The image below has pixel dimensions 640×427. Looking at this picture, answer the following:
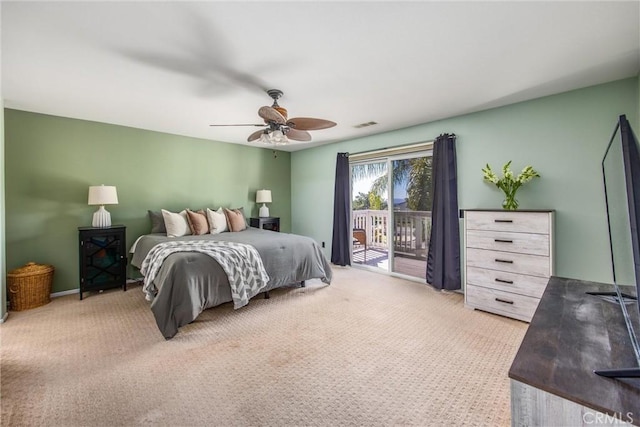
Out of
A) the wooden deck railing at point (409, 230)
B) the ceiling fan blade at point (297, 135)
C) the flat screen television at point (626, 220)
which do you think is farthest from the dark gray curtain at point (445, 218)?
the flat screen television at point (626, 220)

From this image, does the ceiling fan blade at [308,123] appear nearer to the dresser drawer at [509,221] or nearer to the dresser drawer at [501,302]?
the dresser drawer at [509,221]

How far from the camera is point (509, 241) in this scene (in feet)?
9.01

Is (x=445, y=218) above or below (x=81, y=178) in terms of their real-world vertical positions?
below

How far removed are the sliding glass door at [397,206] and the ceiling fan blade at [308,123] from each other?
184cm

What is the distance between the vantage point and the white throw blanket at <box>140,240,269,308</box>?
277 centimetres

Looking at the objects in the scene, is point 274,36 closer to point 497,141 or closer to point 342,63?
point 342,63

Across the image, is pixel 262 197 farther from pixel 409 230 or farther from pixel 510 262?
pixel 510 262

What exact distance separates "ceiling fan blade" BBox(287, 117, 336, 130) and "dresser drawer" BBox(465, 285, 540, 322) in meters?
2.34

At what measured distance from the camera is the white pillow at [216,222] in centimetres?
420

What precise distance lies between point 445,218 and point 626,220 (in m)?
2.49

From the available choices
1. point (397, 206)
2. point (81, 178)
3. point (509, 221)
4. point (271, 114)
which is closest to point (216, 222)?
point (81, 178)

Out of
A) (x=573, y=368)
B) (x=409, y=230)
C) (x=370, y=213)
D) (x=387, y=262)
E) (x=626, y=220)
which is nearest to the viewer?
(x=573, y=368)

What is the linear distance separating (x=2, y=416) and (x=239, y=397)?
1247mm

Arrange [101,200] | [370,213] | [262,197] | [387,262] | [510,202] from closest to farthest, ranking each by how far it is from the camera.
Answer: [510,202], [101,200], [387,262], [370,213], [262,197]
